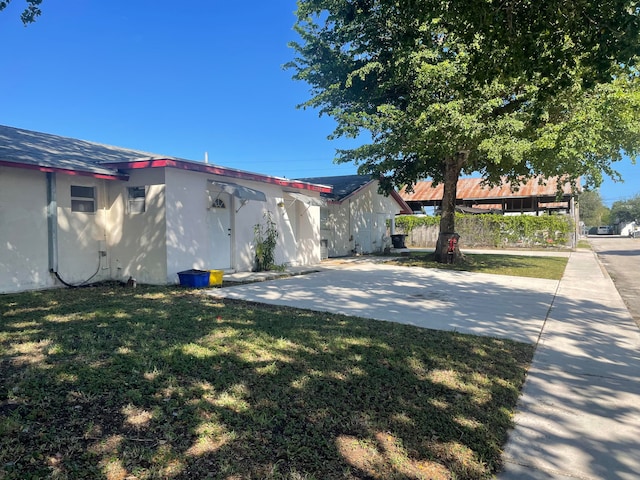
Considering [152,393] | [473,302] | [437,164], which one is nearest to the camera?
[152,393]

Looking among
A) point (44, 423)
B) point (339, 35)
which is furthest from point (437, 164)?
point (44, 423)

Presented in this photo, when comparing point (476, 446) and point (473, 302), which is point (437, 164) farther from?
point (476, 446)

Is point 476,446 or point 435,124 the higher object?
point 435,124

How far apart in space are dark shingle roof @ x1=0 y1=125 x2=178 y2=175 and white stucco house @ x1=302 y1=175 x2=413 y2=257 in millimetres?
8826

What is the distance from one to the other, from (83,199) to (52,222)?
0.94 m

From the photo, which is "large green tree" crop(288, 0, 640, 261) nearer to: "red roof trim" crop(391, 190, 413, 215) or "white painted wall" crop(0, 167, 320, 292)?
"white painted wall" crop(0, 167, 320, 292)

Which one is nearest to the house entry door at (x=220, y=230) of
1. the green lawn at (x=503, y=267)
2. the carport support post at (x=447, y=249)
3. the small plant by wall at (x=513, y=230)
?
the green lawn at (x=503, y=267)

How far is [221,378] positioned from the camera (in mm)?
3676

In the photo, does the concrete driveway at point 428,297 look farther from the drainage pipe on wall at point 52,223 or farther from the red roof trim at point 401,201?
the red roof trim at point 401,201

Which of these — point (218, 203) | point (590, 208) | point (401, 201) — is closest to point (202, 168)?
point (218, 203)

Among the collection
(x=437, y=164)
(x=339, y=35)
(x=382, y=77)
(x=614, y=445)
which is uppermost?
(x=339, y=35)

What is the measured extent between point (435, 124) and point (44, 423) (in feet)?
33.3

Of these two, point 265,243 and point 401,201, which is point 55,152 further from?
point 401,201

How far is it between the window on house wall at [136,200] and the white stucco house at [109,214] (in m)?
0.02
